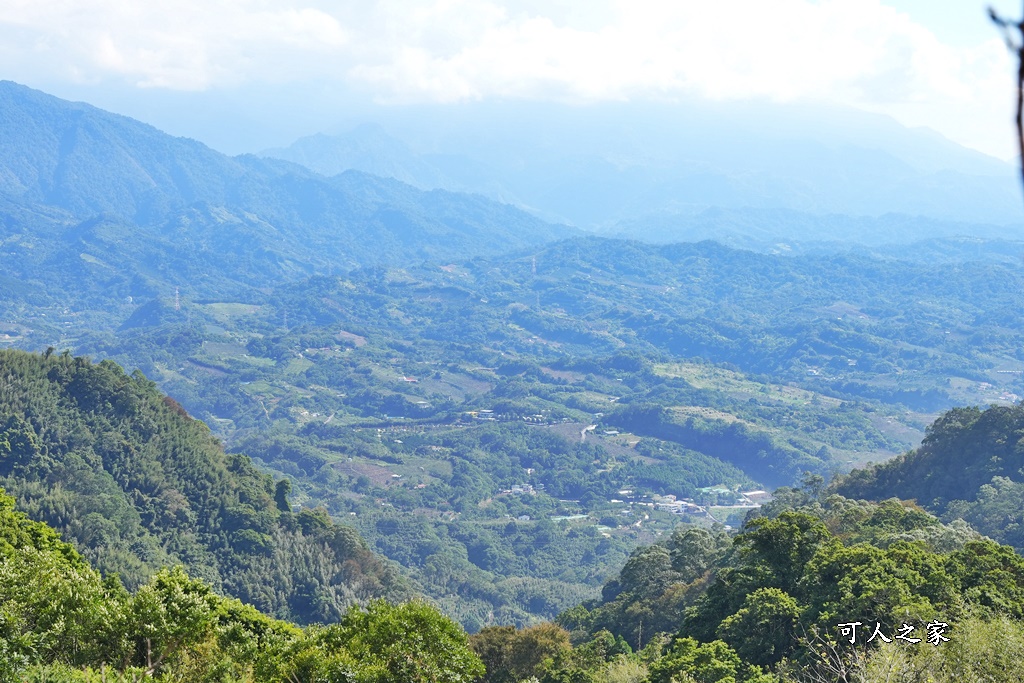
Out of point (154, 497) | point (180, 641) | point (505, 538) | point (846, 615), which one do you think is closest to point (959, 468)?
point (846, 615)

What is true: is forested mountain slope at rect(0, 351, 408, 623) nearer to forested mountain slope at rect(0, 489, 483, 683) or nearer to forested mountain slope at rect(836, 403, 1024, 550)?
forested mountain slope at rect(0, 489, 483, 683)

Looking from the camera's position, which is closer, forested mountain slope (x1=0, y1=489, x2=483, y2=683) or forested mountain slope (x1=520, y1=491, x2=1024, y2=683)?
forested mountain slope (x1=520, y1=491, x2=1024, y2=683)

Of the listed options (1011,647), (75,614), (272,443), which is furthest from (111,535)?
(272,443)

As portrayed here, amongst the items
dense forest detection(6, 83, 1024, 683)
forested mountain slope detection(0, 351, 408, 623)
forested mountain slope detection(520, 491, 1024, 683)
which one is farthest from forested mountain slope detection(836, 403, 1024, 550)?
forested mountain slope detection(0, 351, 408, 623)

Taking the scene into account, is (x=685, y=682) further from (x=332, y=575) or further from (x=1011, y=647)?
(x=332, y=575)

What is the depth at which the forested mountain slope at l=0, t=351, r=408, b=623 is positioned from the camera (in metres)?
69.3

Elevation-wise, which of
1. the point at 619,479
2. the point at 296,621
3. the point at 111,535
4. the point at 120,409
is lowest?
the point at 619,479

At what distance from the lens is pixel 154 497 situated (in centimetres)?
7738

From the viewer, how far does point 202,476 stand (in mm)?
80438

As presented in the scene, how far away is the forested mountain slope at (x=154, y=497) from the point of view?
69312 mm

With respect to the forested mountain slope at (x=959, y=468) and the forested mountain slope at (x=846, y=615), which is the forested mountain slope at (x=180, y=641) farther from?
the forested mountain slope at (x=959, y=468)

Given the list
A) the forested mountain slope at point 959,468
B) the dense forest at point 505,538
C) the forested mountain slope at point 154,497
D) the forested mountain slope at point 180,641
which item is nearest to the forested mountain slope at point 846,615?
the dense forest at point 505,538

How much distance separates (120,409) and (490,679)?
54040mm

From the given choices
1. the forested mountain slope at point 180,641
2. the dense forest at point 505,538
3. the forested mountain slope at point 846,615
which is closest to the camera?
the forested mountain slope at point 846,615
